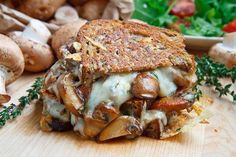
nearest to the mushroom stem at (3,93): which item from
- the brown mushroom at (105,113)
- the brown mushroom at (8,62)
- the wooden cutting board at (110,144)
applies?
the brown mushroom at (8,62)

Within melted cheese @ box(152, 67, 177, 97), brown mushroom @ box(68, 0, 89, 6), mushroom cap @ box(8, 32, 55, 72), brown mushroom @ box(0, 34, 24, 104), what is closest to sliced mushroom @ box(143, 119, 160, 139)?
melted cheese @ box(152, 67, 177, 97)

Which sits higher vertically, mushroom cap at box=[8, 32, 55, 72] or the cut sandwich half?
the cut sandwich half

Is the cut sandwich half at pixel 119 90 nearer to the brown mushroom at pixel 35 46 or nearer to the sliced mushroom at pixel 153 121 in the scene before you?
the sliced mushroom at pixel 153 121

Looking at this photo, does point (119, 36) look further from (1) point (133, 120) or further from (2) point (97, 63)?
(1) point (133, 120)

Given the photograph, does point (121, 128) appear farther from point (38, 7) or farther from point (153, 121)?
point (38, 7)

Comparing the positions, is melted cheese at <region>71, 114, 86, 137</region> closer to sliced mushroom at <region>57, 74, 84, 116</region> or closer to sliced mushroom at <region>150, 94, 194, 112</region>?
sliced mushroom at <region>57, 74, 84, 116</region>

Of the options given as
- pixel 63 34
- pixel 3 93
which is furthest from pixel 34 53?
pixel 3 93
